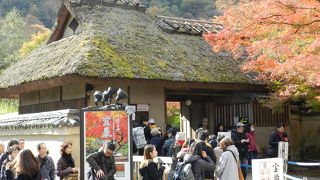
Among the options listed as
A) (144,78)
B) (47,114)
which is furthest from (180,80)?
(47,114)

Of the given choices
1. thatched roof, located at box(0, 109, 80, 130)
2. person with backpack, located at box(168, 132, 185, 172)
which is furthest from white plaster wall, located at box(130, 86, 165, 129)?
person with backpack, located at box(168, 132, 185, 172)

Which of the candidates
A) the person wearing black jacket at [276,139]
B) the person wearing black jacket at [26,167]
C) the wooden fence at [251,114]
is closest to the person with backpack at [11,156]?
the person wearing black jacket at [26,167]

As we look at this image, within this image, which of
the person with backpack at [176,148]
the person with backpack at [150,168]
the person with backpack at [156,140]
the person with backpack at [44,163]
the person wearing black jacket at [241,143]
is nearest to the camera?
the person with backpack at [150,168]

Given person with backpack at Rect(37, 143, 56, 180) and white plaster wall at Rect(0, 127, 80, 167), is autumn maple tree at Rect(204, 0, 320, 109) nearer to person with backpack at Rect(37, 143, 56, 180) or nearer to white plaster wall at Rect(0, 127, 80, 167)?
white plaster wall at Rect(0, 127, 80, 167)

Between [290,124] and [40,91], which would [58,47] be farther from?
[290,124]

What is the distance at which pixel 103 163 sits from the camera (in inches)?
257

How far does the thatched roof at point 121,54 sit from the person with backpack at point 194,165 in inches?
211

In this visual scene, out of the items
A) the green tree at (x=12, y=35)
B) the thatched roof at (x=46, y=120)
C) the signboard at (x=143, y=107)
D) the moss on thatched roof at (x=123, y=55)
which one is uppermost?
the green tree at (x=12, y=35)

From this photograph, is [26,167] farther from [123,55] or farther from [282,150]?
[123,55]

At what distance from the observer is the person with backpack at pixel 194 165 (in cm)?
661

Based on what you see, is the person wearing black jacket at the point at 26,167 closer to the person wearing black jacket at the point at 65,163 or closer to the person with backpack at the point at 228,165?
the person wearing black jacket at the point at 65,163

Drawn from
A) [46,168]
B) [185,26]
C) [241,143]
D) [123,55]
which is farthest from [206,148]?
[185,26]

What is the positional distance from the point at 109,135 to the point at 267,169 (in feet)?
9.11

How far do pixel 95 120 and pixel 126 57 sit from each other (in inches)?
232
